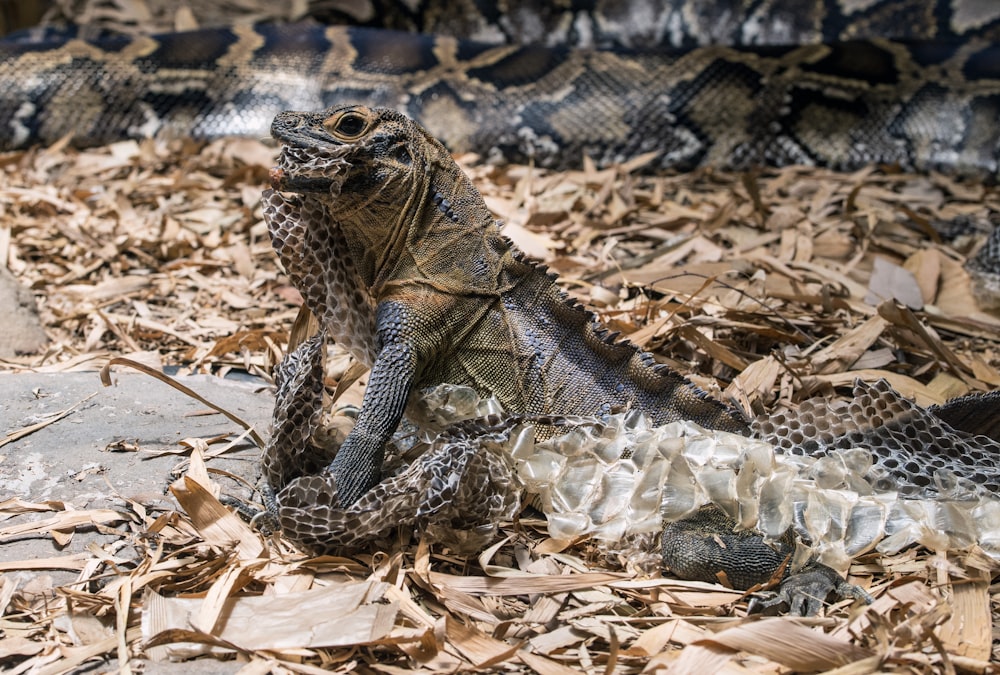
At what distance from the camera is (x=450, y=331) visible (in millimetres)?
2977

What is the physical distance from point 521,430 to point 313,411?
2.20ft

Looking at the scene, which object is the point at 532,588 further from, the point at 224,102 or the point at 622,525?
the point at 224,102

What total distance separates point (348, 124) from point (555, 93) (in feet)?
12.6

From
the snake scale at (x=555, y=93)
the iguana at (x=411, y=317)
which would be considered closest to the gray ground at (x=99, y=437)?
the iguana at (x=411, y=317)

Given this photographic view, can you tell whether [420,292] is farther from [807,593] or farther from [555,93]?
[555,93]

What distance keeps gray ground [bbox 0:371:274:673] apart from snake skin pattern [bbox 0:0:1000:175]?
354cm

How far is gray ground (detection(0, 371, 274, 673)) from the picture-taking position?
2.71 m

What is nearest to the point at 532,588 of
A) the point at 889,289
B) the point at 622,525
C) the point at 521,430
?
the point at 622,525

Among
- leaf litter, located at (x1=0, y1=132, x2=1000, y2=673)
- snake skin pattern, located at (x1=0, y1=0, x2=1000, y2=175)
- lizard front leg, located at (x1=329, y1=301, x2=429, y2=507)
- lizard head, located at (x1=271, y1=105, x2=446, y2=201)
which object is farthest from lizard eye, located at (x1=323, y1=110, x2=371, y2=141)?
snake skin pattern, located at (x1=0, y1=0, x2=1000, y2=175)

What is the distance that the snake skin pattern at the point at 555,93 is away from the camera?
6199 mm

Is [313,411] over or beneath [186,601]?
over

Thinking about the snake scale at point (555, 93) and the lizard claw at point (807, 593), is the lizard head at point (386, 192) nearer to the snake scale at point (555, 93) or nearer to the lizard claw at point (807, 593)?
the lizard claw at point (807, 593)

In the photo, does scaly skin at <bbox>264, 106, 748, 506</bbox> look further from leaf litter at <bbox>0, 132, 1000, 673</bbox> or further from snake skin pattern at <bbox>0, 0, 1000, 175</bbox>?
snake skin pattern at <bbox>0, 0, 1000, 175</bbox>

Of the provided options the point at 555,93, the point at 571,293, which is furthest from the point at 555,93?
the point at 571,293
